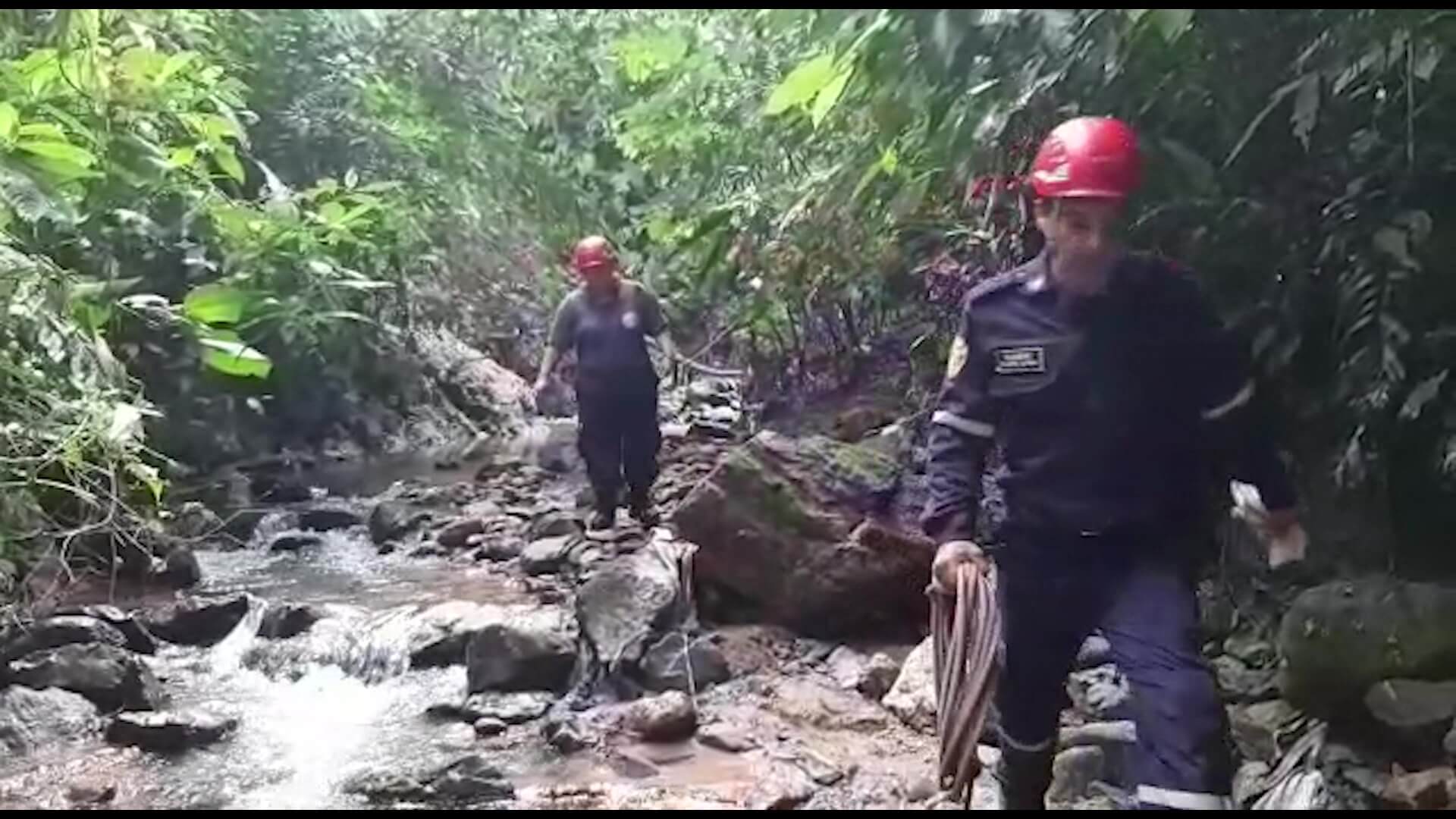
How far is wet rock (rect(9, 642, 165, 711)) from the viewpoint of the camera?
12.9 feet

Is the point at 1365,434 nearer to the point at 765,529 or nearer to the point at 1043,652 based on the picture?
the point at 1043,652

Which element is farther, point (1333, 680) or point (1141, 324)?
point (1333, 680)

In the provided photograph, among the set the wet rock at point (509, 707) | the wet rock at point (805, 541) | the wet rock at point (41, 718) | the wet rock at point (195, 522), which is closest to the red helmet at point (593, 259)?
the wet rock at point (805, 541)

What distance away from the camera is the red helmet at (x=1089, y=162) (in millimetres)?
1889

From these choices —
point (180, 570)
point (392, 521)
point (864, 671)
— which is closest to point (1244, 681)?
point (864, 671)

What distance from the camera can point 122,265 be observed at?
471 cm

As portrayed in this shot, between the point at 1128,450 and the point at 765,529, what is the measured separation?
2.26 metres

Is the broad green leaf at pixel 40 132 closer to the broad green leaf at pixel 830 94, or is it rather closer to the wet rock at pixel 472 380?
Answer: the broad green leaf at pixel 830 94

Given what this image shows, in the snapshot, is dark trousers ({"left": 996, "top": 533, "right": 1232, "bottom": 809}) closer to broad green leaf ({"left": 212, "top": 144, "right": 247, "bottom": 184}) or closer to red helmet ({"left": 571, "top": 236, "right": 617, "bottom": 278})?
red helmet ({"left": 571, "top": 236, "right": 617, "bottom": 278})

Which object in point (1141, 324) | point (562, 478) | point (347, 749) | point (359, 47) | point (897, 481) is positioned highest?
point (359, 47)

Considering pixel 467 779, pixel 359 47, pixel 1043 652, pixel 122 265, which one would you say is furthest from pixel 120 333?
pixel 1043 652

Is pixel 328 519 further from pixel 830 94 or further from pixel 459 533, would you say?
pixel 830 94

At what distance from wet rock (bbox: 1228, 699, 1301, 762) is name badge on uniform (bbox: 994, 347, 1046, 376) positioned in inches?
38.4

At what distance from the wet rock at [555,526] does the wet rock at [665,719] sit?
2201 mm
